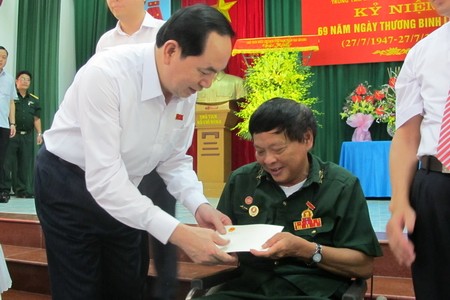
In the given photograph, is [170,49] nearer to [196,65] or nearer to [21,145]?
[196,65]

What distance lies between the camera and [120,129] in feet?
4.27

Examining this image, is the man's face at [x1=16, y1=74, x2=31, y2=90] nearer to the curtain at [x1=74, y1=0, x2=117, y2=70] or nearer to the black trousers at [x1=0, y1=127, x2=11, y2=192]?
the black trousers at [x1=0, y1=127, x2=11, y2=192]

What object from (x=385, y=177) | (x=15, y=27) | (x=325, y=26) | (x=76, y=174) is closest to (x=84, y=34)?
(x=15, y=27)

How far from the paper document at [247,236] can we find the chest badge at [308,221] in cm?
15

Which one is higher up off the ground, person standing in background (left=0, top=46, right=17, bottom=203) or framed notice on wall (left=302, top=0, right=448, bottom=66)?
framed notice on wall (left=302, top=0, right=448, bottom=66)

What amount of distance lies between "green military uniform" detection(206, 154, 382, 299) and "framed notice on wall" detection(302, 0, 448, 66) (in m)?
4.41

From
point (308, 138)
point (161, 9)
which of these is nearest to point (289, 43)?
point (161, 9)

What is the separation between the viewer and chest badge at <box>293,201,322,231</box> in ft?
4.99

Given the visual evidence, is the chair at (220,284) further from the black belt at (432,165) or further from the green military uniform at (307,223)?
the black belt at (432,165)

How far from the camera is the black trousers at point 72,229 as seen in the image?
4.63ft

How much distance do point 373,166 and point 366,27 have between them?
1758 millimetres

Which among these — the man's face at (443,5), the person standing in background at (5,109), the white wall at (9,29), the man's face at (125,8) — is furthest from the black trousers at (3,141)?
the man's face at (443,5)

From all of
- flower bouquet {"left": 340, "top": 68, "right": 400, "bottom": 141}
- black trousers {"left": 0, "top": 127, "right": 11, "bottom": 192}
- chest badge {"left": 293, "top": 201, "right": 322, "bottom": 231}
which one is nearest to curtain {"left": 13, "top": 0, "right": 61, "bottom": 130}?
black trousers {"left": 0, "top": 127, "right": 11, "bottom": 192}

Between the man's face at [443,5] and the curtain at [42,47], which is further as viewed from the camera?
the curtain at [42,47]
